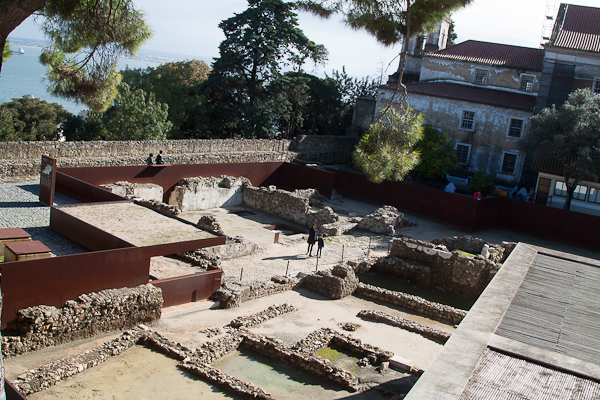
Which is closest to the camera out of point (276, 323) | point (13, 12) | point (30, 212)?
point (13, 12)

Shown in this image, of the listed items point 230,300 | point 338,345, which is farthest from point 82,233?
point 338,345

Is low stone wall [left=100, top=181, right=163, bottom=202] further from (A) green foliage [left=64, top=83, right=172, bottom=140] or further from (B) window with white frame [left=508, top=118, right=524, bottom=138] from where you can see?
(B) window with white frame [left=508, top=118, right=524, bottom=138]

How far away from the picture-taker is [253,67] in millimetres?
36938

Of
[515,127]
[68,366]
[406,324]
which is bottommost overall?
[68,366]

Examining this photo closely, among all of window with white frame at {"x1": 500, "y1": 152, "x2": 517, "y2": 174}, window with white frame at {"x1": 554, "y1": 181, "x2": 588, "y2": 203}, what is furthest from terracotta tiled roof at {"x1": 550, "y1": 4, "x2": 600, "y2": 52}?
window with white frame at {"x1": 554, "y1": 181, "x2": 588, "y2": 203}

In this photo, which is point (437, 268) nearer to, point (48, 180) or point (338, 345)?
point (338, 345)

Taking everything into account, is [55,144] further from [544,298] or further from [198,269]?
[544,298]

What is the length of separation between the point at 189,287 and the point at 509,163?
27.6 m

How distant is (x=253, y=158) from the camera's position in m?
32.7

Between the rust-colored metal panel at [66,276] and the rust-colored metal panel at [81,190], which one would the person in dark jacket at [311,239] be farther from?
the rust-colored metal panel at [66,276]

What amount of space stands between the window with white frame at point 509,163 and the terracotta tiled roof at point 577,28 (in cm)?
738

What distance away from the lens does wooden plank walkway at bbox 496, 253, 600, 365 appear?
768cm

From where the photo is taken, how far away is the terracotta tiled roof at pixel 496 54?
1441 inches

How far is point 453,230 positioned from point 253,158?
44.6 ft
